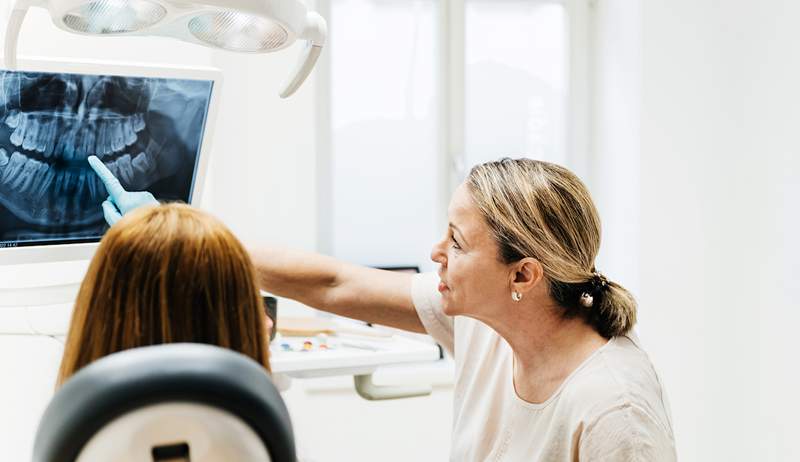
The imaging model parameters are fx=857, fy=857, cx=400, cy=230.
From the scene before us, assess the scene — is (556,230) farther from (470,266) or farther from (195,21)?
(195,21)

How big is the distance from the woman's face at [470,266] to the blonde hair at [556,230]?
2cm

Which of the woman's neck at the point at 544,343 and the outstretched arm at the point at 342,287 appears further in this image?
the outstretched arm at the point at 342,287

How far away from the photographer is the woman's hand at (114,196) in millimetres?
1500

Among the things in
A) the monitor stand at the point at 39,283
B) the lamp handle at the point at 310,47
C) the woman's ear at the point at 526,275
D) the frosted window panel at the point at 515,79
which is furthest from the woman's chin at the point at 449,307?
the frosted window panel at the point at 515,79

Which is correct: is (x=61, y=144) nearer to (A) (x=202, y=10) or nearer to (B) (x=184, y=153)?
(B) (x=184, y=153)

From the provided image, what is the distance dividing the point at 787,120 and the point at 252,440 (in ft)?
7.78

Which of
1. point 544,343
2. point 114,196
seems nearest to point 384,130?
point 114,196

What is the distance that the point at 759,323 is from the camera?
269cm

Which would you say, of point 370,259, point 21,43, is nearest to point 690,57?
point 370,259

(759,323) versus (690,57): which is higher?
(690,57)

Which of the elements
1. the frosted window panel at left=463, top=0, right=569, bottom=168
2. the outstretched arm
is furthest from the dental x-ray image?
the frosted window panel at left=463, top=0, right=569, bottom=168

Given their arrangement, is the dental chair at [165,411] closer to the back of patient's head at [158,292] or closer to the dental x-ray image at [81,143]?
the back of patient's head at [158,292]

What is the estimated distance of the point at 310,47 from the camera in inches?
53.2

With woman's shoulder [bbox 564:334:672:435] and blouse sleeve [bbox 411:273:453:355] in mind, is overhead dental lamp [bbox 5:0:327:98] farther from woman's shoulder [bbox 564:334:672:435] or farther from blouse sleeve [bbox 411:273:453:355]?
woman's shoulder [bbox 564:334:672:435]
